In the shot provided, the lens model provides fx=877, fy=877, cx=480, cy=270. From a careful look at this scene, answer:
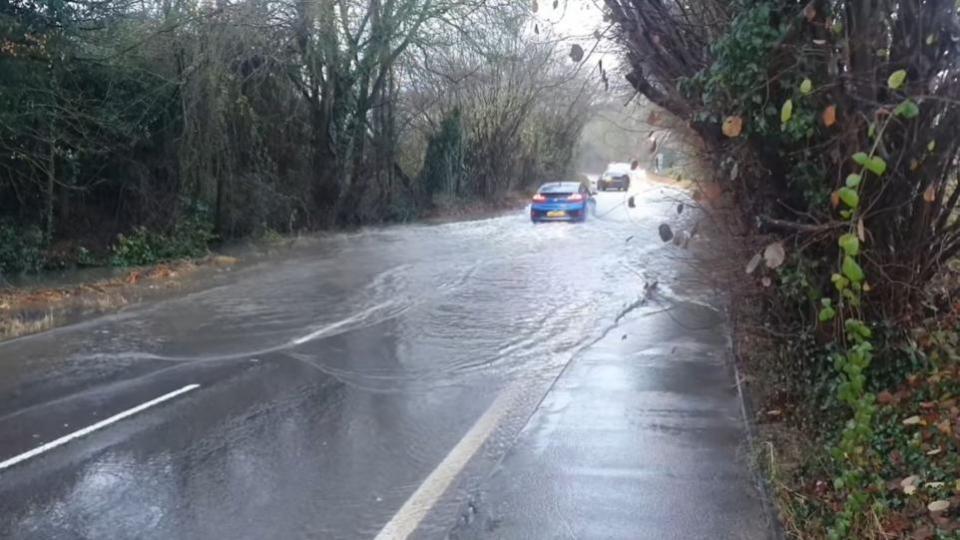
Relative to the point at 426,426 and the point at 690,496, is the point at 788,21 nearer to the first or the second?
the point at 690,496

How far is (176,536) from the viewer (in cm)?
537

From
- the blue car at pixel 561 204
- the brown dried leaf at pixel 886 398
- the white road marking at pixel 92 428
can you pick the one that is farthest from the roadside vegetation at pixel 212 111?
the brown dried leaf at pixel 886 398

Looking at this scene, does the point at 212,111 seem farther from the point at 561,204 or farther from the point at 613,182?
the point at 613,182

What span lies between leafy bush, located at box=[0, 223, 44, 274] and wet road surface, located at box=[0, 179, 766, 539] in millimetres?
4098

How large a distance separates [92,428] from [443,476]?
129 inches

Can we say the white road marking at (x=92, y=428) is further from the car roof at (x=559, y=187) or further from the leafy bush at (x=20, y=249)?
the car roof at (x=559, y=187)

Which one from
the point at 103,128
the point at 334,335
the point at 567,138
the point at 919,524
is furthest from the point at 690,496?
the point at 567,138

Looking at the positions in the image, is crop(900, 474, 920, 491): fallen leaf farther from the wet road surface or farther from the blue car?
the blue car

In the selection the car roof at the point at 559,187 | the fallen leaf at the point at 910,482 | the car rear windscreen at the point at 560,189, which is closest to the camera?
the fallen leaf at the point at 910,482

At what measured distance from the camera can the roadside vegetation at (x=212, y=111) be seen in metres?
16.6

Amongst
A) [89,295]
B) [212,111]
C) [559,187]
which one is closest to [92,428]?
[89,295]

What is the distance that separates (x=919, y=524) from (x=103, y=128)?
17.2 meters

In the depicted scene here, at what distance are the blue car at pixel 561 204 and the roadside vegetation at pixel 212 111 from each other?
16.1ft

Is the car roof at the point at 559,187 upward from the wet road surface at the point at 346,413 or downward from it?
upward
